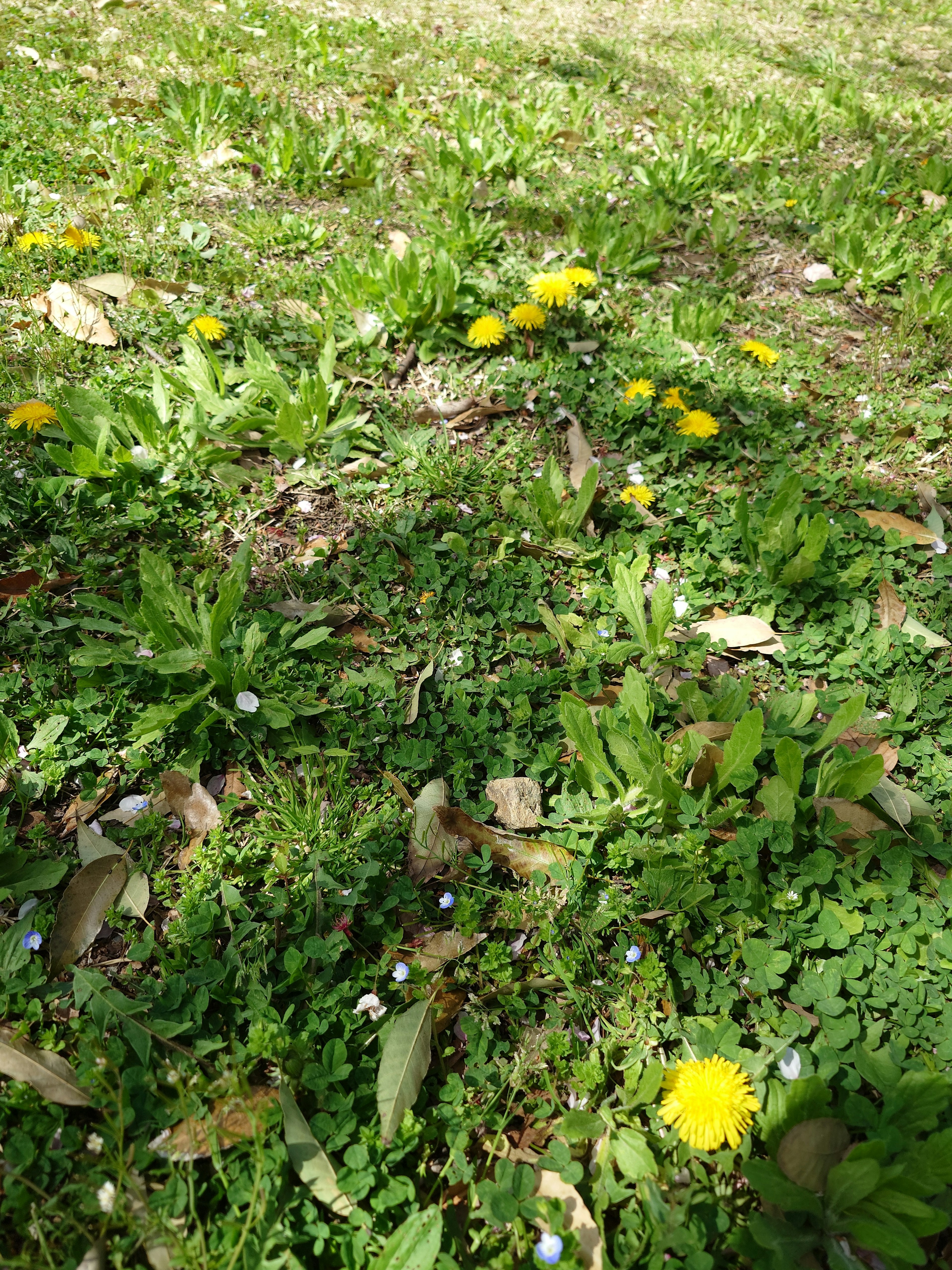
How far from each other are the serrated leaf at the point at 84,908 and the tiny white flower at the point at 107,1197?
490 millimetres

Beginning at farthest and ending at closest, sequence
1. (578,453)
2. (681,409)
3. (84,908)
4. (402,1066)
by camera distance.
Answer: (681,409), (578,453), (84,908), (402,1066)

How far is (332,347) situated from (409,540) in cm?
98

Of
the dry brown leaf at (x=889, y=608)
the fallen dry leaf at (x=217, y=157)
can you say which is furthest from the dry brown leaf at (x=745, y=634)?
the fallen dry leaf at (x=217, y=157)

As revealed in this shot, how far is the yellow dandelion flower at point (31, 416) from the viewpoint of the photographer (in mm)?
2729

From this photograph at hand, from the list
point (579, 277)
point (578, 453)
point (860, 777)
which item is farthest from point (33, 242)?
point (860, 777)

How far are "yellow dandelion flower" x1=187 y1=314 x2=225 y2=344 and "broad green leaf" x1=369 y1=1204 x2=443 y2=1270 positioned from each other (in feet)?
9.97

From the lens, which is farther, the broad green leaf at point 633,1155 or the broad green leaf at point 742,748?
the broad green leaf at point 742,748

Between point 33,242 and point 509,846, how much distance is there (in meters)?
3.31

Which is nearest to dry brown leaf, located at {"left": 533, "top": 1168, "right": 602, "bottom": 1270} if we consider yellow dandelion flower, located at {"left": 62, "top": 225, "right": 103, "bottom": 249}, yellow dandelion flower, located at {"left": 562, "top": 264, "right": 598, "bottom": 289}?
yellow dandelion flower, located at {"left": 562, "top": 264, "right": 598, "bottom": 289}

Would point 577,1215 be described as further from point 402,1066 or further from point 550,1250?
point 402,1066

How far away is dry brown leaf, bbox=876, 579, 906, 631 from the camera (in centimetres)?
256

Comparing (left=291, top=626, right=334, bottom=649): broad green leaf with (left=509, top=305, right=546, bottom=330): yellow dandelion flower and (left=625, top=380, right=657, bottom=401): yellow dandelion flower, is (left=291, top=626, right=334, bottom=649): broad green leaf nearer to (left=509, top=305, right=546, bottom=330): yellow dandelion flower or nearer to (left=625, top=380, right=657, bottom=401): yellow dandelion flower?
(left=625, top=380, right=657, bottom=401): yellow dandelion flower

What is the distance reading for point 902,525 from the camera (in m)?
2.83

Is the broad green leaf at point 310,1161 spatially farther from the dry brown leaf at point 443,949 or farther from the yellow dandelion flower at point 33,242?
the yellow dandelion flower at point 33,242
